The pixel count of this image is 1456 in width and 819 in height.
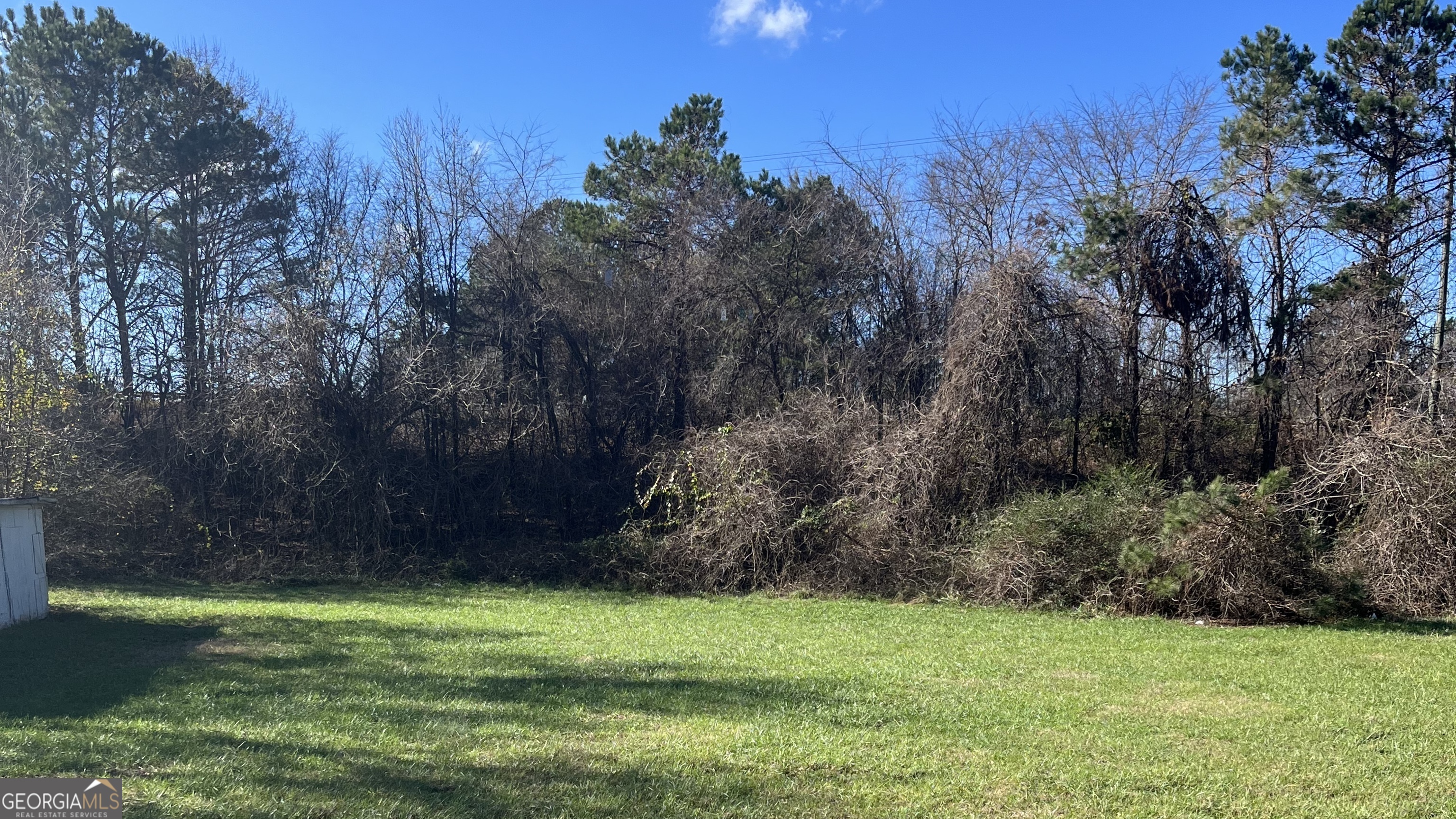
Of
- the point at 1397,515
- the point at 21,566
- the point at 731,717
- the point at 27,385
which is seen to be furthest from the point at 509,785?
the point at 27,385

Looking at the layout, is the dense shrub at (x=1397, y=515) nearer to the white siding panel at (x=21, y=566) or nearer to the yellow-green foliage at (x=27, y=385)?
the white siding panel at (x=21, y=566)

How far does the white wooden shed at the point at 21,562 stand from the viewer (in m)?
10.2

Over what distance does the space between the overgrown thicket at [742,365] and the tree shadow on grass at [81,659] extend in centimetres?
477

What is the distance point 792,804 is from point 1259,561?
9413mm

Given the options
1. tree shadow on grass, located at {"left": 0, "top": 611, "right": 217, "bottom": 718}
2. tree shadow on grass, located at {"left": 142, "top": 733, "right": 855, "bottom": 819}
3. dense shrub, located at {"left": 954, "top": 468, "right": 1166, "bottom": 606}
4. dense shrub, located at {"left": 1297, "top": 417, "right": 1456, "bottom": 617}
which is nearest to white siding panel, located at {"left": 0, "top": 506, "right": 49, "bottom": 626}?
tree shadow on grass, located at {"left": 0, "top": 611, "right": 217, "bottom": 718}

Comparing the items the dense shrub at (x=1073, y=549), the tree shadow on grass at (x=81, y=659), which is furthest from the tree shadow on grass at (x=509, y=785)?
the dense shrub at (x=1073, y=549)

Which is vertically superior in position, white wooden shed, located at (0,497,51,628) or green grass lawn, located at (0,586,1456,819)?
white wooden shed, located at (0,497,51,628)

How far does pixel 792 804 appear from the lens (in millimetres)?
4770

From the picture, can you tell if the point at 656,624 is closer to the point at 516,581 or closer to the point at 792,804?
the point at 516,581

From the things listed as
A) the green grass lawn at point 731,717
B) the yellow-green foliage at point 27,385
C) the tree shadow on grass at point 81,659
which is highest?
the yellow-green foliage at point 27,385

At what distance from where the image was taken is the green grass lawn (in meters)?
4.88

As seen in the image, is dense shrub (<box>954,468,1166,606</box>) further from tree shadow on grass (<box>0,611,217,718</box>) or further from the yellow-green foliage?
the yellow-green foliage

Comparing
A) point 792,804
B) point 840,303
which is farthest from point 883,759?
point 840,303

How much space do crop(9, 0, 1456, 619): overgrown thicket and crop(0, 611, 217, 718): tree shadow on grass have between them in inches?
188
